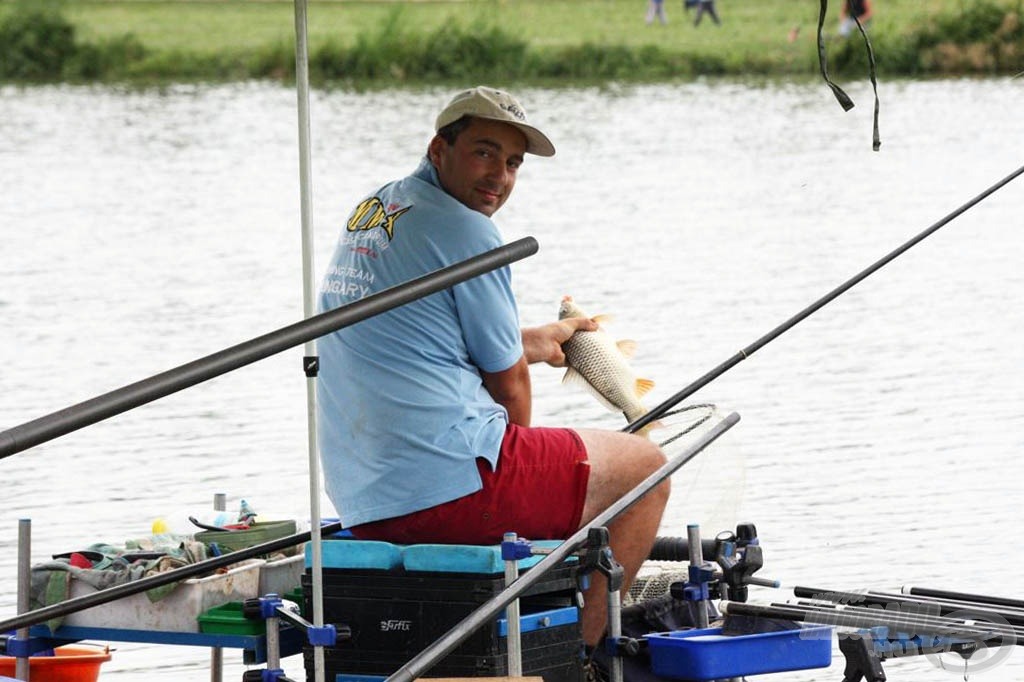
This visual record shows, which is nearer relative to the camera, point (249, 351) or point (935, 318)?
point (249, 351)

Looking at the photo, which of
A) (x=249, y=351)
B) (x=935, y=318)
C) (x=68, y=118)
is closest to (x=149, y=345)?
(x=935, y=318)

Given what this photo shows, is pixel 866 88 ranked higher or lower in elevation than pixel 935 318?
higher

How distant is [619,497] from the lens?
4.50m

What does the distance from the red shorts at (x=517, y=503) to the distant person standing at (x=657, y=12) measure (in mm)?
32284

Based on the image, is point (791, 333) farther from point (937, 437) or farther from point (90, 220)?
point (90, 220)

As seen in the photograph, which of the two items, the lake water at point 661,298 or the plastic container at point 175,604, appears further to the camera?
the lake water at point 661,298

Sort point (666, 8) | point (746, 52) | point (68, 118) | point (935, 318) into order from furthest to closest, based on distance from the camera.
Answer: point (666, 8) < point (746, 52) < point (68, 118) < point (935, 318)

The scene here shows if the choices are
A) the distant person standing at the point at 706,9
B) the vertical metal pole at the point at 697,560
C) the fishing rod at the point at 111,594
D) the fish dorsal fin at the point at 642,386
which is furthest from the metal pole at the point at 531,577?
the distant person standing at the point at 706,9

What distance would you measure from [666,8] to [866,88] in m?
10.4

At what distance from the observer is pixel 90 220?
18828 mm

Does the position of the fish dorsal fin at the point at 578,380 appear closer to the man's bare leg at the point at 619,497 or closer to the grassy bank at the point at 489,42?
the man's bare leg at the point at 619,497

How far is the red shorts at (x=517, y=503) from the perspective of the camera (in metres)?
4.34

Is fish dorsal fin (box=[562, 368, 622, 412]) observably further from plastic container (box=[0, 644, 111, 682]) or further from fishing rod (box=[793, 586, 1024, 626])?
plastic container (box=[0, 644, 111, 682])

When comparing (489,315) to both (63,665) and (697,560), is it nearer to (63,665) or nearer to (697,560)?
(697,560)
